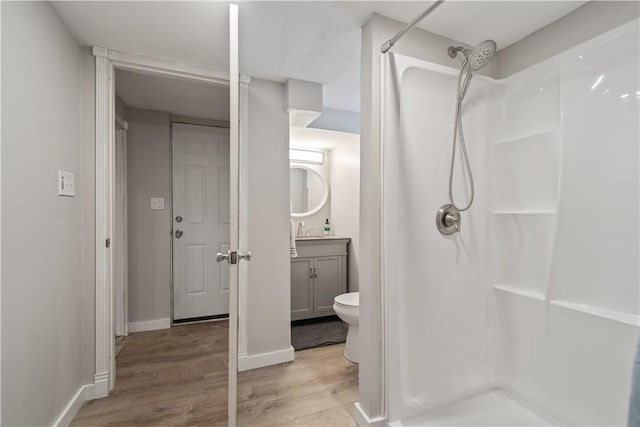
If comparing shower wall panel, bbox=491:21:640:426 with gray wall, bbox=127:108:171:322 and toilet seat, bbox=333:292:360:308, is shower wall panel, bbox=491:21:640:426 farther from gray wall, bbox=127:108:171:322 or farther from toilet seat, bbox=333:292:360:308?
gray wall, bbox=127:108:171:322

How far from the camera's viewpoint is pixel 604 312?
1.38 m

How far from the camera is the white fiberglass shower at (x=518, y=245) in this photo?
1359 millimetres

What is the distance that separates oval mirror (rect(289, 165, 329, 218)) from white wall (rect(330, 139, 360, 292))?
0.46 feet

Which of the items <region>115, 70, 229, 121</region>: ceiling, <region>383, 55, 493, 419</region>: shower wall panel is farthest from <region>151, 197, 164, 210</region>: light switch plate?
<region>383, 55, 493, 419</region>: shower wall panel

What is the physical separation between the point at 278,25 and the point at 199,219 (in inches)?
84.7

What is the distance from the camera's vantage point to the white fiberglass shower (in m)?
1.36

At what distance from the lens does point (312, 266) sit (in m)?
3.11

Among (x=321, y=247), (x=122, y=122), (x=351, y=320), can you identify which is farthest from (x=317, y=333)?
(x=122, y=122)

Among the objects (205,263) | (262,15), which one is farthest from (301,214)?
(262,15)

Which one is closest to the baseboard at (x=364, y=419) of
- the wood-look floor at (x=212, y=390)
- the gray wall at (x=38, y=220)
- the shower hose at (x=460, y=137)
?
the wood-look floor at (x=212, y=390)

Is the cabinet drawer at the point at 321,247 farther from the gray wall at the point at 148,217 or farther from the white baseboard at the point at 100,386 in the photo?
the white baseboard at the point at 100,386

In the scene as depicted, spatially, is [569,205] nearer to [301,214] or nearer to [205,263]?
[301,214]

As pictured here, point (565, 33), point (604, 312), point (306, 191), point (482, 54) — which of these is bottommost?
point (604, 312)

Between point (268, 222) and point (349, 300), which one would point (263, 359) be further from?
point (268, 222)
